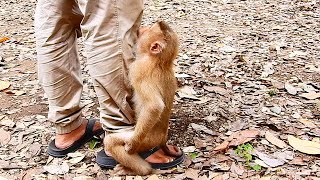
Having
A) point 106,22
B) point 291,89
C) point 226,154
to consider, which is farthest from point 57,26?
point 291,89

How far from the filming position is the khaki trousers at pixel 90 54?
8.82ft

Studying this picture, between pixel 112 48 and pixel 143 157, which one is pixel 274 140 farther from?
pixel 112 48

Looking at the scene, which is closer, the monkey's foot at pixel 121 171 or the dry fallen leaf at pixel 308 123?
the monkey's foot at pixel 121 171

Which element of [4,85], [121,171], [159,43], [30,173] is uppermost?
[159,43]

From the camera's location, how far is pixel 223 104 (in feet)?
13.2

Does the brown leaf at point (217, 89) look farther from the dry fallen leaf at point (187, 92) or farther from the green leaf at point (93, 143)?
the green leaf at point (93, 143)

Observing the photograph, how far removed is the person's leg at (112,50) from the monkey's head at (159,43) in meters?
0.08

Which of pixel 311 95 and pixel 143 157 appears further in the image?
pixel 311 95

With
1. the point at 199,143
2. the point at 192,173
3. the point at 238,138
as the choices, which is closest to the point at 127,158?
the point at 192,173

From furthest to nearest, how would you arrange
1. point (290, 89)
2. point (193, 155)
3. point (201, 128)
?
point (290, 89) → point (201, 128) → point (193, 155)

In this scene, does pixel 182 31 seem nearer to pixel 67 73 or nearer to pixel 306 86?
pixel 306 86

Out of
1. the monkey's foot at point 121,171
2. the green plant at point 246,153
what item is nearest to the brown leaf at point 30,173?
the monkey's foot at point 121,171

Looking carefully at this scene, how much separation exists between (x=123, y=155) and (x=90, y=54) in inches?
27.0

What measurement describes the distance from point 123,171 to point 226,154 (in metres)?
0.76
